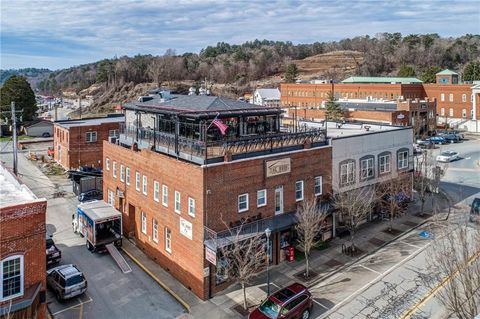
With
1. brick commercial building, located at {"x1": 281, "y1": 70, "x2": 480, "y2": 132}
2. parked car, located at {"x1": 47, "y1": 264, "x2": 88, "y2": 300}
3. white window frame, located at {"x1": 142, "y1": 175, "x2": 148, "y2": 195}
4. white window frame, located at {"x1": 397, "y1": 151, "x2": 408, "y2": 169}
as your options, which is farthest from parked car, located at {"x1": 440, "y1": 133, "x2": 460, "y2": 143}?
parked car, located at {"x1": 47, "y1": 264, "x2": 88, "y2": 300}

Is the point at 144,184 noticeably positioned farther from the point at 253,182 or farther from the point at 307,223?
the point at 307,223

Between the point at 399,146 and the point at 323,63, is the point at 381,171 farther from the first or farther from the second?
the point at 323,63

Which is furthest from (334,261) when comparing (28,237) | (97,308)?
(28,237)

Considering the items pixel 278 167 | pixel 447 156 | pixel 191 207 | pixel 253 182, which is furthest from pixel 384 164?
pixel 447 156

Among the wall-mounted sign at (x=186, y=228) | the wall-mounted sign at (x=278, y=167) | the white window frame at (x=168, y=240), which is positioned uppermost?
the wall-mounted sign at (x=278, y=167)

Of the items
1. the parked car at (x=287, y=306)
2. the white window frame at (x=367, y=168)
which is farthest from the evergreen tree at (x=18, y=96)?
the parked car at (x=287, y=306)

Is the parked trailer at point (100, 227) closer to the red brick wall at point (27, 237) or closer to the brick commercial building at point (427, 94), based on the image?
the red brick wall at point (27, 237)
